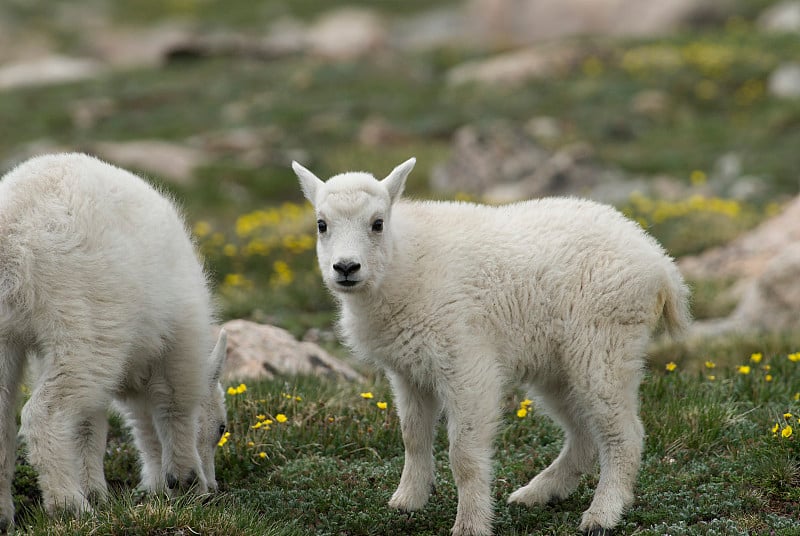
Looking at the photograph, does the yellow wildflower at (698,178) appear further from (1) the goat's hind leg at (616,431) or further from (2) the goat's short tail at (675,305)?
(1) the goat's hind leg at (616,431)

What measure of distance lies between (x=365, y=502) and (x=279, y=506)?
0.60 m

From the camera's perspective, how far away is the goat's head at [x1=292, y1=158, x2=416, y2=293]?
653cm

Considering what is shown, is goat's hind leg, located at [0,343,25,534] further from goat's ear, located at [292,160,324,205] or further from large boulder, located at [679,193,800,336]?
large boulder, located at [679,193,800,336]

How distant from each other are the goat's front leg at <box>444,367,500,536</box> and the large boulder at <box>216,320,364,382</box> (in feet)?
9.19

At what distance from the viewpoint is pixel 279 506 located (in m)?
7.17

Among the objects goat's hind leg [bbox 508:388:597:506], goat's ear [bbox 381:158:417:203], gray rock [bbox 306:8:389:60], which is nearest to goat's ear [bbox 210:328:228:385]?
goat's ear [bbox 381:158:417:203]

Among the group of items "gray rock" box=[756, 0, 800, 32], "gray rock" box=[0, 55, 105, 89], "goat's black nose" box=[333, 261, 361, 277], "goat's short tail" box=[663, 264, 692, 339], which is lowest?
"gray rock" box=[0, 55, 105, 89]

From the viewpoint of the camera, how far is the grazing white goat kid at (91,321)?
6043 millimetres

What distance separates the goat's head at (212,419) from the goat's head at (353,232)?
3.53 ft

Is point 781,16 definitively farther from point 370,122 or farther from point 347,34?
point 347,34

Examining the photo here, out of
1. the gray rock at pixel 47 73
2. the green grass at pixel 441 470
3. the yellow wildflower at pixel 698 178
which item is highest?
the gray rock at pixel 47 73

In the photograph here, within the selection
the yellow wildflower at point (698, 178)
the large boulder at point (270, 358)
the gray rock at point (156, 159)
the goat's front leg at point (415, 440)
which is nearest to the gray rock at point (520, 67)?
the yellow wildflower at point (698, 178)

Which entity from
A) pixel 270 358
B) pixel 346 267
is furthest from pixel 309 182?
pixel 270 358

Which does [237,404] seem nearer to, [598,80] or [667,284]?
[667,284]
